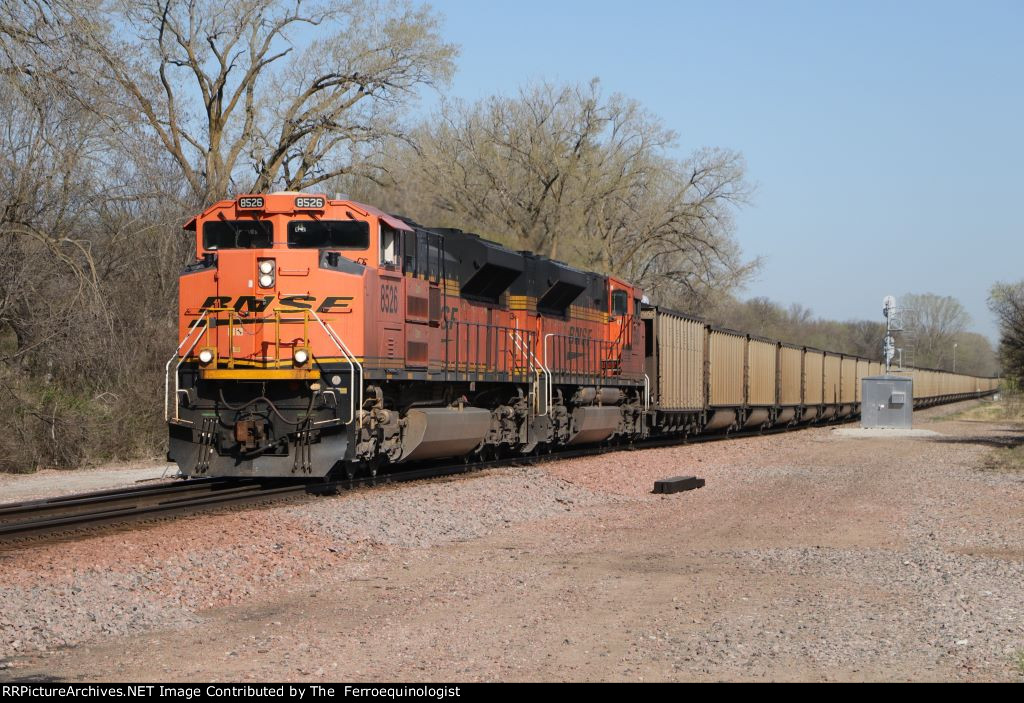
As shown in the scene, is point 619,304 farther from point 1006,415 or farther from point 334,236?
point 1006,415

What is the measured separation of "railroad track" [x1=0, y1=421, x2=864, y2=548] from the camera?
1106cm

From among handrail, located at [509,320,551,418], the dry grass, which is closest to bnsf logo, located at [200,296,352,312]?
handrail, located at [509,320,551,418]

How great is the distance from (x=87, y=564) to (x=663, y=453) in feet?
55.7

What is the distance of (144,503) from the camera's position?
540 inches

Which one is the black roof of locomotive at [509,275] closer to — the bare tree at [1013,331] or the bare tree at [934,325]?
the bare tree at [1013,331]

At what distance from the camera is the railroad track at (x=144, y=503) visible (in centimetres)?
1106

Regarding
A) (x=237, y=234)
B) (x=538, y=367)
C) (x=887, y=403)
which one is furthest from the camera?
(x=887, y=403)

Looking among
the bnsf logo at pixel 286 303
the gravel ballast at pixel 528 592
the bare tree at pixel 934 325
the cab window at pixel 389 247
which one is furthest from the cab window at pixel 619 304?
the bare tree at pixel 934 325

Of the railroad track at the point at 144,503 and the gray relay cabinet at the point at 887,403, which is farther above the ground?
the gray relay cabinet at the point at 887,403

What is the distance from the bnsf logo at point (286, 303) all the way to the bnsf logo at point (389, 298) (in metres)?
0.70

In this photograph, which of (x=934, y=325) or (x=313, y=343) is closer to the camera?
(x=313, y=343)

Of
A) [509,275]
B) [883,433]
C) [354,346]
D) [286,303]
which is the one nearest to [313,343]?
[354,346]

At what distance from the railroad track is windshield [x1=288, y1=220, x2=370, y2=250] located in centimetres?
324

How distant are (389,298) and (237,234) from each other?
226cm
